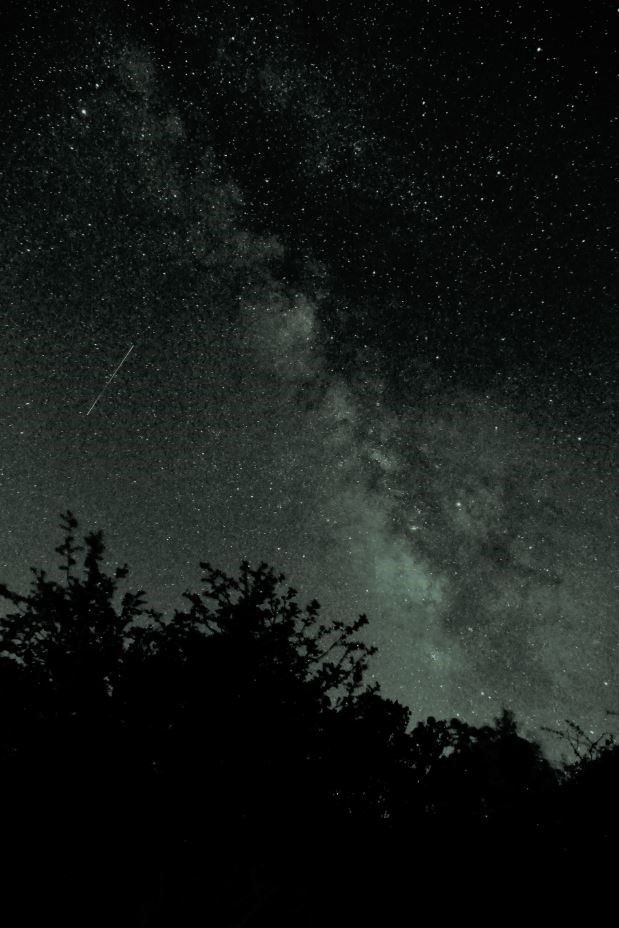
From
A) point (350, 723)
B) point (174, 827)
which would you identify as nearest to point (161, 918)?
point (174, 827)

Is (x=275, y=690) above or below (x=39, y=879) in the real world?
above

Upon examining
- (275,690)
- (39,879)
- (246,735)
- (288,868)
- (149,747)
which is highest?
(275,690)

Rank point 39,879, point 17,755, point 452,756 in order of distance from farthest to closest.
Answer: point 452,756 → point 17,755 → point 39,879

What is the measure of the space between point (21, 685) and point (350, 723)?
4861 mm

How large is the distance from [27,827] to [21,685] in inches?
61.3

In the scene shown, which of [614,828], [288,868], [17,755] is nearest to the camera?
[17,755]

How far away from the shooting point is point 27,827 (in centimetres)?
490

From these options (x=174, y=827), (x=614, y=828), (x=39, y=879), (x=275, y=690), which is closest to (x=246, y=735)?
(x=275, y=690)

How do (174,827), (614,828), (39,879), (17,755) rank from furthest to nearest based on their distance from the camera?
(614,828) < (174,827) < (17,755) < (39,879)

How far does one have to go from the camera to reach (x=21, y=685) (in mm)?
5863

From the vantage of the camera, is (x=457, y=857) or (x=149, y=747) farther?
(x=457, y=857)

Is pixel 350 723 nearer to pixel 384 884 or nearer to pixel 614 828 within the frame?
pixel 384 884

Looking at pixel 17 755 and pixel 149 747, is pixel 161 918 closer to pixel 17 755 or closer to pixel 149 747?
pixel 149 747

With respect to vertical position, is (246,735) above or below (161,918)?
above
